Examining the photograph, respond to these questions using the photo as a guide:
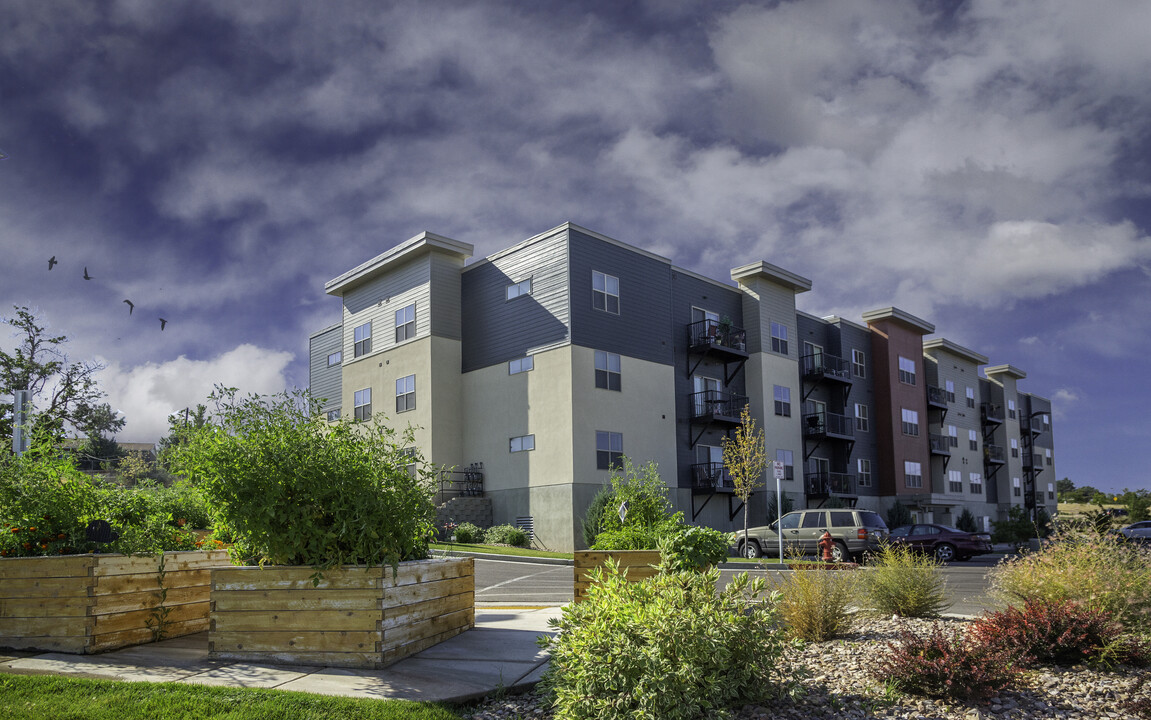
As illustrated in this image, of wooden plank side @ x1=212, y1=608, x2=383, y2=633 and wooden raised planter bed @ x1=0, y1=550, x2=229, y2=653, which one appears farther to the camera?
wooden raised planter bed @ x1=0, y1=550, x2=229, y2=653

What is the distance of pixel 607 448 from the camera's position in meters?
31.8

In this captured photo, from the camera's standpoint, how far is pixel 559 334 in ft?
104

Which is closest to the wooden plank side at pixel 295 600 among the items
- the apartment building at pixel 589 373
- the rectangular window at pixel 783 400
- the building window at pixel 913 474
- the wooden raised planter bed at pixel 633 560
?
the wooden raised planter bed at pixel 633 560

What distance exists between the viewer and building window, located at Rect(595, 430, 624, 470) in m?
31.5

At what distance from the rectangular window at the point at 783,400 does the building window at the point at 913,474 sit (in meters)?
11.9

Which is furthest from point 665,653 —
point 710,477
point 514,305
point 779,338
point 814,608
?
point 779,338

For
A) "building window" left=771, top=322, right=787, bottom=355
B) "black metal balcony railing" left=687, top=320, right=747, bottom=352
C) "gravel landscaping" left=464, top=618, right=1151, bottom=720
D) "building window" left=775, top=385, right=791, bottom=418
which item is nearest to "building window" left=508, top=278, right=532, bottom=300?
"black metal balcony railing" left=687, top=320, right=747, bottom=352

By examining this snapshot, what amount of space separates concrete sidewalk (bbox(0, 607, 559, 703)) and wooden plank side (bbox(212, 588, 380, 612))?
50 cm

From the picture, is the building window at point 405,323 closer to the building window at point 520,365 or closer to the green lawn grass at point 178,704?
the building window at point 520,365

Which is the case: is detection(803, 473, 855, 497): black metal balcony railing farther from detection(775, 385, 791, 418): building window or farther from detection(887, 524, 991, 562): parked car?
detection(887, 524, 991, 562): parked car

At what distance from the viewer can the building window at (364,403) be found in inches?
1492

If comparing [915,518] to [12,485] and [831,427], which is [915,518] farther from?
[12,485]

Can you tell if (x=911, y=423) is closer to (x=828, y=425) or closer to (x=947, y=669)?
(x=828, y=425)

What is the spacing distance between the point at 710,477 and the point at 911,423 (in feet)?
65.1
